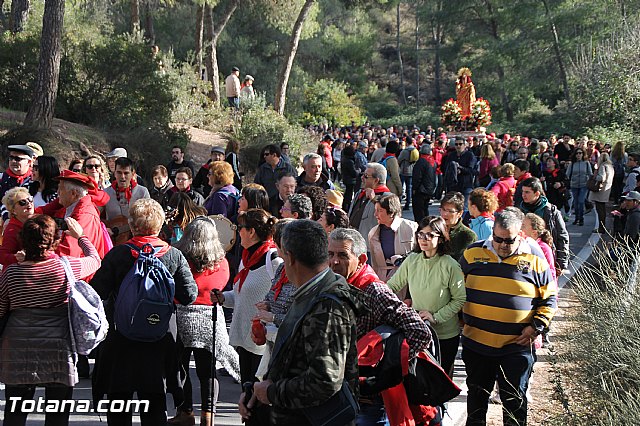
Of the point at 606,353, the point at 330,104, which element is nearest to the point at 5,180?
the point at 606,353

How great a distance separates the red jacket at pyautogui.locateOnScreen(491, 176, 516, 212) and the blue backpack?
6251mm

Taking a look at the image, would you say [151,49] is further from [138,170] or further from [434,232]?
[434,232]

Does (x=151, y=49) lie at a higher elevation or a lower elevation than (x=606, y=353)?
higher

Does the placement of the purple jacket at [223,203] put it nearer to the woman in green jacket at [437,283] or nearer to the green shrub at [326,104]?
the woman in green jacket at [437,283]

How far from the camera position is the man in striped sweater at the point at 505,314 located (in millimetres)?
5797

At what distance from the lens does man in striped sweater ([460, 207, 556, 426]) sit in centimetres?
580

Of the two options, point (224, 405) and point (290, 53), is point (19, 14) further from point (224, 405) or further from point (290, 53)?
point (224, 405)

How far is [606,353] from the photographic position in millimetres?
6102

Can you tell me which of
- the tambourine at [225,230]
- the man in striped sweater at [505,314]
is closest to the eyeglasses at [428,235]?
the man in striped sweater at [505,314]

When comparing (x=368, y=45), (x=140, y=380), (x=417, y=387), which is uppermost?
(x=368, y=45)

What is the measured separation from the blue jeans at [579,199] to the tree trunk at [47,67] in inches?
445

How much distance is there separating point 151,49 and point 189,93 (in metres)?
3.57

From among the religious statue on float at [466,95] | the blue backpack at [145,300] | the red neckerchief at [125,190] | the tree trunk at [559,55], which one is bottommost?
the blue backpack at [145,300]

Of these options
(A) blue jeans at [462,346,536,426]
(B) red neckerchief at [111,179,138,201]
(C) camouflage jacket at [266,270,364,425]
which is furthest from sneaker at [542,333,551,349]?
(C) camouflage jacket at [266,270,364,425]
